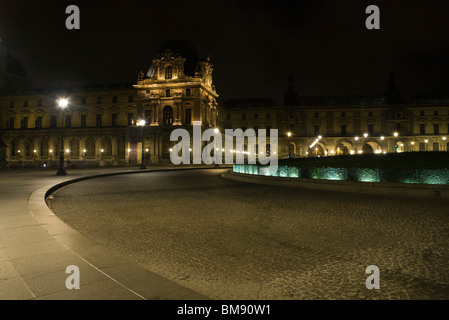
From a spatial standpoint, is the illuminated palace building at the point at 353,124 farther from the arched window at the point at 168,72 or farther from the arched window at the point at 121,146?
the arched window at the point at 121,146

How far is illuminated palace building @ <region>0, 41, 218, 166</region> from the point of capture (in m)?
55.9

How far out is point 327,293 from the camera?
3467 mm

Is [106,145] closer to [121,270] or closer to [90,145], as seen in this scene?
[90,145]

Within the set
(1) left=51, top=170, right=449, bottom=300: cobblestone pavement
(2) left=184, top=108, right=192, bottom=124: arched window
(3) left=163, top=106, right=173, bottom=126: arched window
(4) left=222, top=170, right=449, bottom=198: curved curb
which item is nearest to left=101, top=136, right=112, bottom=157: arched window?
(3) left=163, top=106, right=173, bottom=126: arched window

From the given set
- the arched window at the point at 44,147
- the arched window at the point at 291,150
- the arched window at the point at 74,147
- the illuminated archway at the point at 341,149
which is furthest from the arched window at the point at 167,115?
the illuminated archway at the point at 341,149

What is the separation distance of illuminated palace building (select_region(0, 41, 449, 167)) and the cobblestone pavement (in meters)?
39.7

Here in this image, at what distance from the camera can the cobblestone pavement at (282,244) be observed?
3.67 meters

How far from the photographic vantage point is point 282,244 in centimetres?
539

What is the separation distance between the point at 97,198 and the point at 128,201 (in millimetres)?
1560

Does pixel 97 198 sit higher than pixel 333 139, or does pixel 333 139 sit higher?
pixel 333 139

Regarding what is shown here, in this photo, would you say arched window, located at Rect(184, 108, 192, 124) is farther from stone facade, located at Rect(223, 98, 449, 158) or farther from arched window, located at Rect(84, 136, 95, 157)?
stone facade, located at Rect(223, 98, 449, 158)

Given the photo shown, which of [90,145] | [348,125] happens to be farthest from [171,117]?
[348,125]

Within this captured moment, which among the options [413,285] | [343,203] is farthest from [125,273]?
[343,203]
